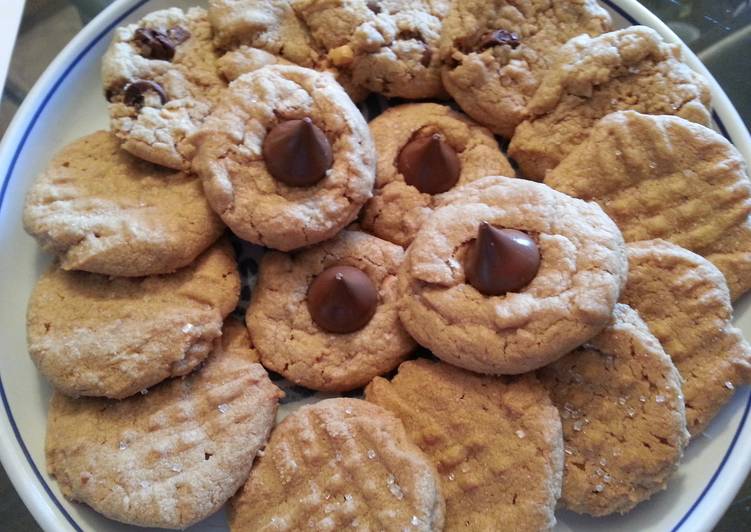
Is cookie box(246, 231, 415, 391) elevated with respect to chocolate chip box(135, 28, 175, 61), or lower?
lower

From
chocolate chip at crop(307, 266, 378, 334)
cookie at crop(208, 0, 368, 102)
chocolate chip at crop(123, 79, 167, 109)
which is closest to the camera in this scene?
chocolate chip at crop(307, 266, 378, 334)

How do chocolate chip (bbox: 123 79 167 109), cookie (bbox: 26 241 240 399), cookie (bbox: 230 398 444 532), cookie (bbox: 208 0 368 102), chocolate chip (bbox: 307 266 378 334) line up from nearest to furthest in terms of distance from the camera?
cookie (bbox: 230 398 444 532) < cookie (bbox: 26 241 240 399) < chocolate chip (bbox: 307 266 378 334) < chocolate chip (bbox: 123 79 167 109) < cookie (bbox: 208 0 368 102)

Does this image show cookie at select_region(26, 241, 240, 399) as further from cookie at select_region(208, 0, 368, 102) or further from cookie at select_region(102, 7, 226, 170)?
cookie at select_region(208, 0, 368, 102)

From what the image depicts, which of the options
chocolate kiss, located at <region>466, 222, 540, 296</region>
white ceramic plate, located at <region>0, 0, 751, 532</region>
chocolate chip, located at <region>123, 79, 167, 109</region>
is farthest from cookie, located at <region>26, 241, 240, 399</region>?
chocolate kiss, located at <region>466, 222, 540, 296</region>

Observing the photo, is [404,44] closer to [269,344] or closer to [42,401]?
[269,344]

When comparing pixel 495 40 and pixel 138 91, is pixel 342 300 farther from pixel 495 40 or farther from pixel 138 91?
pixel 495 40

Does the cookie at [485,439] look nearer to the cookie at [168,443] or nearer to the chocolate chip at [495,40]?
the cookie at [168,443]

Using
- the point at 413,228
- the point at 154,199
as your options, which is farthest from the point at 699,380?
the point at 154,199
